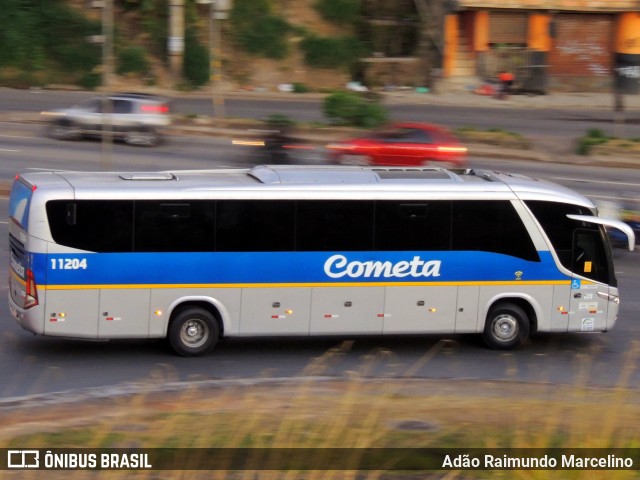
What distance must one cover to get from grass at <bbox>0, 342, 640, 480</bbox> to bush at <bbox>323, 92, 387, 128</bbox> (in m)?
25.9

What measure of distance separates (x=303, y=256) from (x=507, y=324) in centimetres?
317

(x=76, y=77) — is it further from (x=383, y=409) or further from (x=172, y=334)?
(x=383, y=409)

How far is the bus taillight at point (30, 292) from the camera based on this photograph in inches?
547

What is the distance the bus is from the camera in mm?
14109

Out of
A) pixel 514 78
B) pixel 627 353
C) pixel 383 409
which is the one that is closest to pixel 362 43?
pixel 514 78

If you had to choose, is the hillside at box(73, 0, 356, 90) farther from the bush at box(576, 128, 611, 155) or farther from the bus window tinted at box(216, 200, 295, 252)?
the bus window tinted at box(216, 200, 295, 252)

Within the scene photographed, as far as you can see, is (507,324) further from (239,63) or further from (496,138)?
(239,63)

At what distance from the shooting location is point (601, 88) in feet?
178

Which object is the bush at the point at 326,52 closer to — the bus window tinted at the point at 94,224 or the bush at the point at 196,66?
the bush at the point at 196,66

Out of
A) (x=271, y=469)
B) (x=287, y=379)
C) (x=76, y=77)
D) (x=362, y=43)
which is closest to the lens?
(x=271, y=469)

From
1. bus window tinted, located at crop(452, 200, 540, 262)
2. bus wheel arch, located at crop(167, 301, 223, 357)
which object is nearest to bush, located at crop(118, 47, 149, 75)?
bus wheel arch, located at crop(167, 301, 223, 357)

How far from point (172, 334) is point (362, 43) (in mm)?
44506

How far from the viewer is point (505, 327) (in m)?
15.4

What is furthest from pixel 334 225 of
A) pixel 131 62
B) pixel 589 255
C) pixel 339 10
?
pixel 339 10
